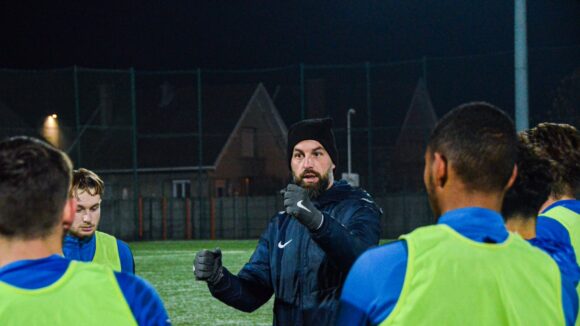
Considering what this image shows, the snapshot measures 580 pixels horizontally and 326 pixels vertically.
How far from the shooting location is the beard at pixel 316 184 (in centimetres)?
445

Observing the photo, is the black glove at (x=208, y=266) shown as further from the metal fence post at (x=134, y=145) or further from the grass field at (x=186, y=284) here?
the metal fence post at (x=134, y=145)

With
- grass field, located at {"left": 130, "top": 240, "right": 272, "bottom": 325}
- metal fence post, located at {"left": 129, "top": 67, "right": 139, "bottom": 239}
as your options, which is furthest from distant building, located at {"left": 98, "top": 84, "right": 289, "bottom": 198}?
grass field, located at {"left": 130, "top": 240, "right": 272, "bottom": 325}

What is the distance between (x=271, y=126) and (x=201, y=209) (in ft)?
40.7

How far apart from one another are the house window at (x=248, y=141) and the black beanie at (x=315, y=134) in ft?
111

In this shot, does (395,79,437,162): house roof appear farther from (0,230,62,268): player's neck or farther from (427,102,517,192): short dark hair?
(0,230,62,268): player's neck

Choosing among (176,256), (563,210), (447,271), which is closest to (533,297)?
(447,271)

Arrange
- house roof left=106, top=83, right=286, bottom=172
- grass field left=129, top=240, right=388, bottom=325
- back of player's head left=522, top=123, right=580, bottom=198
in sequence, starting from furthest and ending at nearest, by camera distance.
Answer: house roof left=106, top=83, right=286, bottom=172 < grass field left=129, top=240, right=388, bottom=325 < back of player's head left=522, top=123, right=580, bottom=198

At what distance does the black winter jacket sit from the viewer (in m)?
4.17

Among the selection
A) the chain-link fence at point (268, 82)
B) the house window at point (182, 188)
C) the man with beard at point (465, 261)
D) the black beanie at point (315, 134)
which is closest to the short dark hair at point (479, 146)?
the man with beard at point (465, 261)

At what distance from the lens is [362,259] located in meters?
2.14

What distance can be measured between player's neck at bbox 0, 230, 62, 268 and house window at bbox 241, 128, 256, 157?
36268 millimetres

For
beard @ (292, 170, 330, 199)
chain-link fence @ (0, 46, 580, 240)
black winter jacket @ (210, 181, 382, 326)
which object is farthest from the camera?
chain-link fence @ (0, 46, 580, 240)

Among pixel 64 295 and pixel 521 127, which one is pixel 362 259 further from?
pixel 521 127

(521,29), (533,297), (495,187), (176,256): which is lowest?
(176,256)
